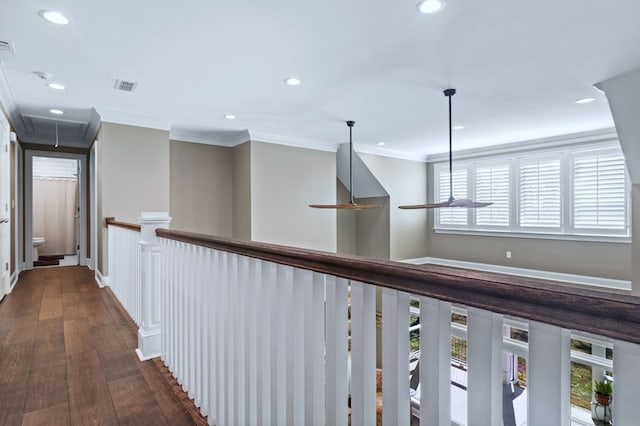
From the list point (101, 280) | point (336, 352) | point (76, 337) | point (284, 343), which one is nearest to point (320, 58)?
point (284, 343)

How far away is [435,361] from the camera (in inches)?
27.8

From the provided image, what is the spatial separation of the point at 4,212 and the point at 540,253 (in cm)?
759

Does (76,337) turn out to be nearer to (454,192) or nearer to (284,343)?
(284,343)

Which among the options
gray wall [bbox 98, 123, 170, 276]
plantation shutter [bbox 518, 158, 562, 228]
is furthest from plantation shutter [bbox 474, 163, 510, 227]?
gray wall [bbox 98, 123, 170, 276]

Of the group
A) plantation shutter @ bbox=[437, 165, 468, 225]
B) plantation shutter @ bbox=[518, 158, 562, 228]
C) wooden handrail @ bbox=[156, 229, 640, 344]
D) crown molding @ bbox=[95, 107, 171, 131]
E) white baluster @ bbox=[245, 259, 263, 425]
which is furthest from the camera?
plantation shutter @ bbox=[437, 165, 468, 225]

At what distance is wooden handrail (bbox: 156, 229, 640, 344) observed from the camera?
1.50ft

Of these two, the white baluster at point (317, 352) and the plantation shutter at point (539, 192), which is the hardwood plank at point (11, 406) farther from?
the plantation shutter at point (539, 192)

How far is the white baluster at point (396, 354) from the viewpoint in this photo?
0.77 metres

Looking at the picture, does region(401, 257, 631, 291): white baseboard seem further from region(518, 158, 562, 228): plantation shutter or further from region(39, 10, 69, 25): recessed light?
region(39, 10, 69, 25): recessed light

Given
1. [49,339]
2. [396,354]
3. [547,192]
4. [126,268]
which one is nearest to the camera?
[396,354]

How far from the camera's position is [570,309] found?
0.50 meters

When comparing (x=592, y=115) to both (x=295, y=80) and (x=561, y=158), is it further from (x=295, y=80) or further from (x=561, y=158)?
(x=295, y=80)

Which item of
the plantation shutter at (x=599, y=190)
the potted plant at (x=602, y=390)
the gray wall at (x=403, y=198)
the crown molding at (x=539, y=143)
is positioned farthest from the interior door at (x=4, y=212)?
the plantation shutter at (x=599, y=190)

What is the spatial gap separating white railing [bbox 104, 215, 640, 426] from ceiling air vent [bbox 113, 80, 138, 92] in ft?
7.83
